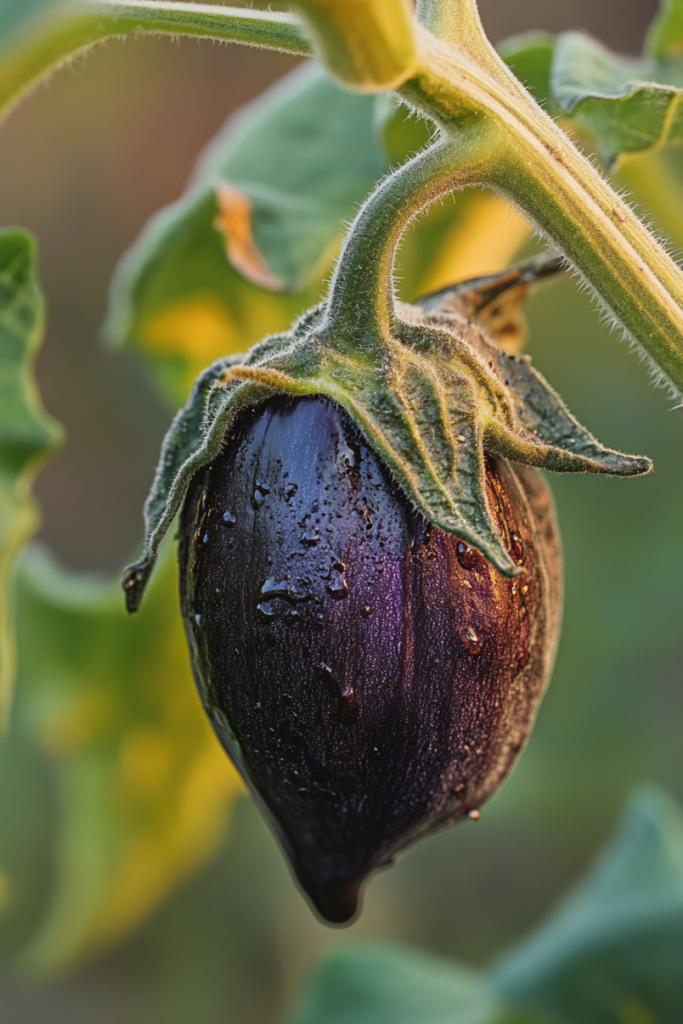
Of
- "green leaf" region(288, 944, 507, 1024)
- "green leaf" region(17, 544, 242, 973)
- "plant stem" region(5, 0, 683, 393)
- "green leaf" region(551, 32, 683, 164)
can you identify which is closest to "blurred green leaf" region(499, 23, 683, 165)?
"green leaf" region(551, 32, 683, 164)

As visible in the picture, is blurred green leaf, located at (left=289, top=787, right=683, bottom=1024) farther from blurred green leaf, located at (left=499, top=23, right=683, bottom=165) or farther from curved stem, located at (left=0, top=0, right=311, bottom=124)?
curved stem, located at (left=0, top=0, right=311, bottom=124)

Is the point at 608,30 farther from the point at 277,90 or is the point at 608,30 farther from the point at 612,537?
the point at 277,90

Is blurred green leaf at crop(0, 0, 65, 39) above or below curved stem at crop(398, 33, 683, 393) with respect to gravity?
above

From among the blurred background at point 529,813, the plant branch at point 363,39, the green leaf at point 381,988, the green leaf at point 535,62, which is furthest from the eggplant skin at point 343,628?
the blurred background at point 529,813

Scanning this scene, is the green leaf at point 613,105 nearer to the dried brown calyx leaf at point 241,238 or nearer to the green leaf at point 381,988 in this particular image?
the dried brown calyx leaf at point 241,238

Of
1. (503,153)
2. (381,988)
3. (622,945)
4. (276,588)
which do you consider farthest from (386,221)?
(381,988)

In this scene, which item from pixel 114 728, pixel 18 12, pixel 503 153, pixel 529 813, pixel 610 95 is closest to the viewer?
pixel 18 12

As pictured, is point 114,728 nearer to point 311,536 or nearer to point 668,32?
point 311,536
